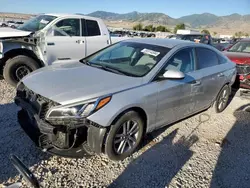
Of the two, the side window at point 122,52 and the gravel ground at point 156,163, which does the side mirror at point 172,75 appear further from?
the gravel ground at point 156,163

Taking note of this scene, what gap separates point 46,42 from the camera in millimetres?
5801

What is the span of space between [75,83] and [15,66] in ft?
10.7

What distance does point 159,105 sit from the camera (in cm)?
325

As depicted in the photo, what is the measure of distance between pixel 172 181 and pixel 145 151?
0.67 metres

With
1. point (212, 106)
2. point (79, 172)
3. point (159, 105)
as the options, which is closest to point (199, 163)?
point (159, 105)

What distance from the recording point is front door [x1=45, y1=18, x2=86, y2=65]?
5926 mm

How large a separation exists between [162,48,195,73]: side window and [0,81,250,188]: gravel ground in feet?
3.64

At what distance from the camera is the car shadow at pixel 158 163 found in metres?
2.72

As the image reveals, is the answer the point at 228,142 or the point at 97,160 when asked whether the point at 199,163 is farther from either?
the point at 97,160

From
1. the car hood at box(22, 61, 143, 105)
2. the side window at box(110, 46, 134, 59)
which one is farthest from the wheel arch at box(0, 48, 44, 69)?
the side window at box(110, 46, 134, 59)

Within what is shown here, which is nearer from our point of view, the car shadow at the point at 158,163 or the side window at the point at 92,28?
the car shadow at the point at 158,163

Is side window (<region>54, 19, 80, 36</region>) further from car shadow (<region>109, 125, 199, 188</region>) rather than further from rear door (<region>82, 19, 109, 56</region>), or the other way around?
car shadow (<region>109, 125, 199, 188</region>)

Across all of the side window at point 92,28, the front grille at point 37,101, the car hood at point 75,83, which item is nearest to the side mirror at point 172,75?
the car hood at point 75,83

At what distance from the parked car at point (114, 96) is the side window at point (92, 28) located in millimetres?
2771
